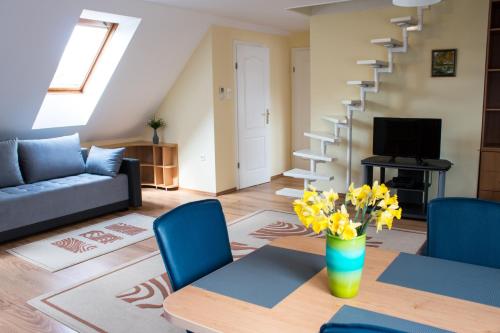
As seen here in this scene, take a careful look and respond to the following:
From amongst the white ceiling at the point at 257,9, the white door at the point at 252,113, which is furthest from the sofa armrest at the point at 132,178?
the white ceiling at the point at 257,9

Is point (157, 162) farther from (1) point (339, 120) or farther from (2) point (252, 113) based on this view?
(1) point (339, 120)

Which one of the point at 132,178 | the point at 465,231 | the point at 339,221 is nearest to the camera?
the point at 339,221

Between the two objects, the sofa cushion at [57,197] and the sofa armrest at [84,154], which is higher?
the sofa armrest at [84,154]

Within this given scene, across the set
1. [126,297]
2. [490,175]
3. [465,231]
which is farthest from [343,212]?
[490,175]

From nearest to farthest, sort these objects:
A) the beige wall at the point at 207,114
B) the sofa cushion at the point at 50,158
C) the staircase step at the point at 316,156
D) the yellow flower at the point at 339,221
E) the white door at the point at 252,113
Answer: the yellow flower at the point at 339,221 < the sofa cushion at the point at 50,158 < the staircase step at the point at 316,156 < the beige wall at the point at 207,114 < the white door at the point at 252,113

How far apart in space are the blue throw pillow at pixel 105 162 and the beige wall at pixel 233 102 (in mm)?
1398

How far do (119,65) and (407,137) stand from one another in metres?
3.49

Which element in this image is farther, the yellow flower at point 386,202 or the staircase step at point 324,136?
the staircase step at point 324,136

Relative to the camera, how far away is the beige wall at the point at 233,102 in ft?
20.3

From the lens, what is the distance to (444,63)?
508 centimetres

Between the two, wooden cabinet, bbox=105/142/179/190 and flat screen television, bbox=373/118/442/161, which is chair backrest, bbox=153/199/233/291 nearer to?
flat screen television, bbox=373/118/442/161

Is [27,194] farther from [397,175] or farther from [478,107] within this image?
[478,107]

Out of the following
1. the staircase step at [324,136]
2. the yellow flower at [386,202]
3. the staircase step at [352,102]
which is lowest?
the staircase step at [324,136]

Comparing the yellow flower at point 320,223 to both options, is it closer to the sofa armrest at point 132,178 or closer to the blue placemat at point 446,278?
the blue placemat at point 446,278
